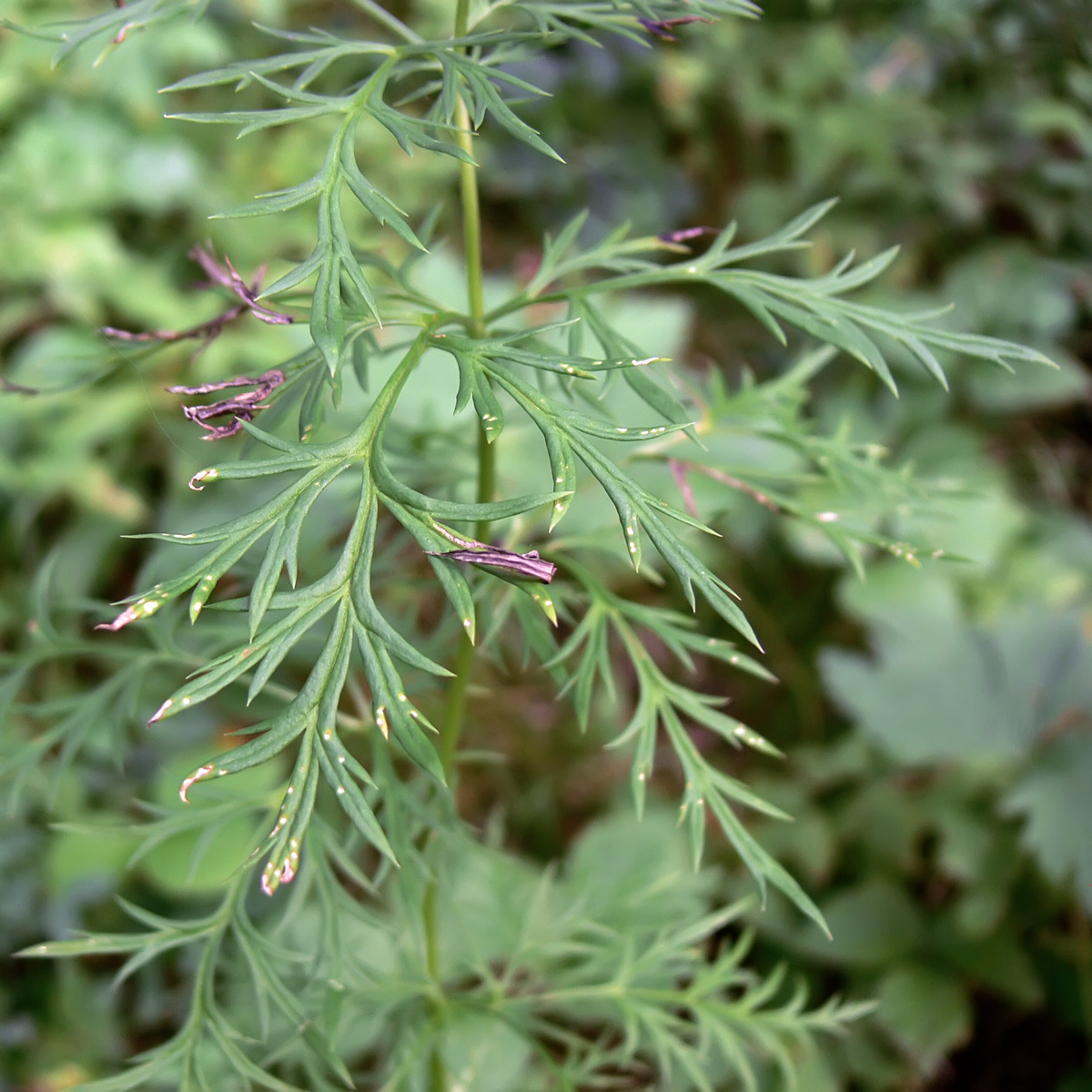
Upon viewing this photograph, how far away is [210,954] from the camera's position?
2.27 feet

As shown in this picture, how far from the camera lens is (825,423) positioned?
79.7 inches

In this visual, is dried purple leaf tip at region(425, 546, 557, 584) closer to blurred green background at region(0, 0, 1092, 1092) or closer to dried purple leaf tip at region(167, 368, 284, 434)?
dried purple leaf tip at region(167, 368, 284, 434)

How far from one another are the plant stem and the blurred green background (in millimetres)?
276

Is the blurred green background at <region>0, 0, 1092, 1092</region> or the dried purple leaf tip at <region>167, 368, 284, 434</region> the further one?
the blurred green background at <region>0, 0, 1092, 1092</region>

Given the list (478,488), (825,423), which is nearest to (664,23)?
(478,488)

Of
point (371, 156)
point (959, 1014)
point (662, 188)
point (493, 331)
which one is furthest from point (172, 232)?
point (959, 1014)

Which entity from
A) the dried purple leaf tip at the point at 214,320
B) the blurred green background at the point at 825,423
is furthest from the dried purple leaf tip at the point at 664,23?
the blurred green background at the point at 825,423

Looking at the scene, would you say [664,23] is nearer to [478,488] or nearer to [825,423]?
[478,488]

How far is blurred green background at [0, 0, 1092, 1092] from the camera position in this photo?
57.1 inches

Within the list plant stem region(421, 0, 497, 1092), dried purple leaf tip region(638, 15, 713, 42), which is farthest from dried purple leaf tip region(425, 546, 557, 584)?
dried purple leaf tip region(638, 15, 713, 42)

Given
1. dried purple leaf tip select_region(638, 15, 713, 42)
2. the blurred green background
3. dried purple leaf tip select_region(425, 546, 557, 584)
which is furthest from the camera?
the blurred green background

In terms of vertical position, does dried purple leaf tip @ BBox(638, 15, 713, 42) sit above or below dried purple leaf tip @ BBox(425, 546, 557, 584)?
above

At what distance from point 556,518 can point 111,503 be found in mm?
1384

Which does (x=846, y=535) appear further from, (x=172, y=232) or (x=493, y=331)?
(x=172, y=232)
